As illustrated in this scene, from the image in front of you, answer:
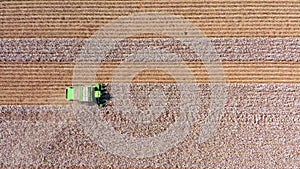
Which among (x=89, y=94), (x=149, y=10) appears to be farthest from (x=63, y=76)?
(x=149, y=10)

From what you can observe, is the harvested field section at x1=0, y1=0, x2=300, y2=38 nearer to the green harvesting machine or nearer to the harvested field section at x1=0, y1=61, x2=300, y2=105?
the harvested field section at x1=0, y1=61, x2=300, y2=105

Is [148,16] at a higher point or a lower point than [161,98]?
higher

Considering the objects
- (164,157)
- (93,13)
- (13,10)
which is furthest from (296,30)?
(13,10)

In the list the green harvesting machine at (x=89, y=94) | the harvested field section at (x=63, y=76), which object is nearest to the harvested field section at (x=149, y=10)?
the harvested field section at (x=63, y=76)

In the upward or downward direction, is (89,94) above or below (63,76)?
below

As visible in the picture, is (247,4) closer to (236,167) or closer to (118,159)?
(236,167)

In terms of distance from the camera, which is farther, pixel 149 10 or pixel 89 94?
pixel 149 10

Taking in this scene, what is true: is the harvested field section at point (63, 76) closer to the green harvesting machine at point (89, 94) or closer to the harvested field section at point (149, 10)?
the green harvesting machine at point (89, 94)

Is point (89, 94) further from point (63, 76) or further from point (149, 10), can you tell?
point (149, 10)
